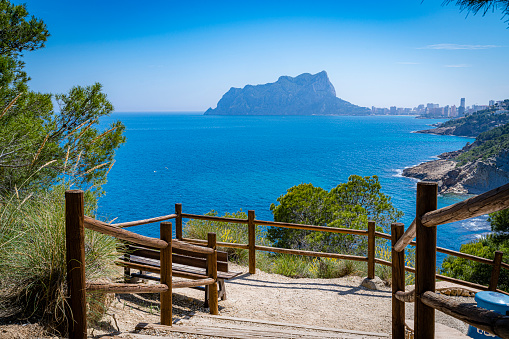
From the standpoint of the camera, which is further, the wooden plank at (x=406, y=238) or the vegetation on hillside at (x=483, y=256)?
the vegetation on hillside at (x=483, y=256)

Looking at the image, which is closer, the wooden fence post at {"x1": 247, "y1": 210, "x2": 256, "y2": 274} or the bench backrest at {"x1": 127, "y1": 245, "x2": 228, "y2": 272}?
the bench backrest at {"x1": 127, "y1": 245, "x2": 228, "y2": 272}

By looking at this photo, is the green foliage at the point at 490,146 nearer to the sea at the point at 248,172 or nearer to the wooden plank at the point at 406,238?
the sea at the point at 248,172

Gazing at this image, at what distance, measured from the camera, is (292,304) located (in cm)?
565

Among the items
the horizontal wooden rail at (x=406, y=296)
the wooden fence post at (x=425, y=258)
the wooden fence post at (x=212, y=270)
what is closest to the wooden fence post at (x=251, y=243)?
the wooden fence post at (x=212, y=270)

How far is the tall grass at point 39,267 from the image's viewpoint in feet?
8.59

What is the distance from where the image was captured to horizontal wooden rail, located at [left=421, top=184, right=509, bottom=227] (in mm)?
1455

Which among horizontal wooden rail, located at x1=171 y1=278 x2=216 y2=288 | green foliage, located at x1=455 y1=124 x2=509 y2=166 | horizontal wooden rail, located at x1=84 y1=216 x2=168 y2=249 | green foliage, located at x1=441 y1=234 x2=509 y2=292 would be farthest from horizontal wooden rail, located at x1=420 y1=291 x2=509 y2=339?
green foliage, located at x1=455 y1=124 x2=509 y2=166

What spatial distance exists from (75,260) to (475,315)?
2.12 metres

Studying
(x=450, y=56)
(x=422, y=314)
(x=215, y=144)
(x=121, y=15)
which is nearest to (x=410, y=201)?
(x=422, y=314)

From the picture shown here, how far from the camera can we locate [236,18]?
262 feet

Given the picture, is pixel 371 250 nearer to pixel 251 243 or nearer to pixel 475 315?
pixel 251 243

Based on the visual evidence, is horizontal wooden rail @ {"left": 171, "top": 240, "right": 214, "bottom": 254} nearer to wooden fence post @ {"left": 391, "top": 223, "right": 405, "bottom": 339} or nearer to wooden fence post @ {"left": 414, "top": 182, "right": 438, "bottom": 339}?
wooden fence post @ {"left": 391, "top": 223, "right": 405, "bottom": 339}

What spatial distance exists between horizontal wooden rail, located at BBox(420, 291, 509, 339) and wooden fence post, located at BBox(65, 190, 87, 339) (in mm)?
1976

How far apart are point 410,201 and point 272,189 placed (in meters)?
16.2
